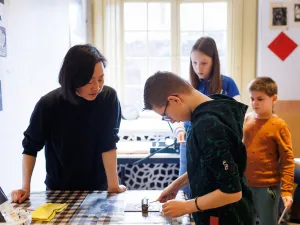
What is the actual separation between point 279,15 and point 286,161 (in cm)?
152

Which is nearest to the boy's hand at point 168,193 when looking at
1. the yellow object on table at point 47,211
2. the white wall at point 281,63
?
the yellow object on table at point 47,211

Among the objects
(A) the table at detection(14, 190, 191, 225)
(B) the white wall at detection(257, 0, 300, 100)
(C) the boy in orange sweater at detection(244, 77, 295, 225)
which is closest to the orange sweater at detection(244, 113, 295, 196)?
(C) the boy in orange sweater at detection(244, 77, 295, 225)

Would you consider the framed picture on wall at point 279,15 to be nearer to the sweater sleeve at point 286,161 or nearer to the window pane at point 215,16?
the window pane at point 215,16

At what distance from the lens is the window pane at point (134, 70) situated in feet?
10.8

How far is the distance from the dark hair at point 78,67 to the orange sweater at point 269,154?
3.43ft

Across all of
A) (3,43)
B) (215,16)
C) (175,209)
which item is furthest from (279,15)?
(175,209)

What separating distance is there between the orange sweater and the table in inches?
26.8

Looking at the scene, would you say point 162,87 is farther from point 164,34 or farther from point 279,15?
point 164,34

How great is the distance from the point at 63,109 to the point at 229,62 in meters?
2.12

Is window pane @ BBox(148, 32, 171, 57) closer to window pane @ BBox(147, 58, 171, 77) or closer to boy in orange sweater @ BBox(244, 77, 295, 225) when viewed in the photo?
window pane @ BBox(147, 58, 171, 77)

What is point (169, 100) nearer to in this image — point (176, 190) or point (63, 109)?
point (176, 190)

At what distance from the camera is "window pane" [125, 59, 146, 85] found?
329cm

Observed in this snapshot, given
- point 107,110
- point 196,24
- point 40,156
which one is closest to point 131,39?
point 196,24

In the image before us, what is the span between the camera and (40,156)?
2131 millimetres
